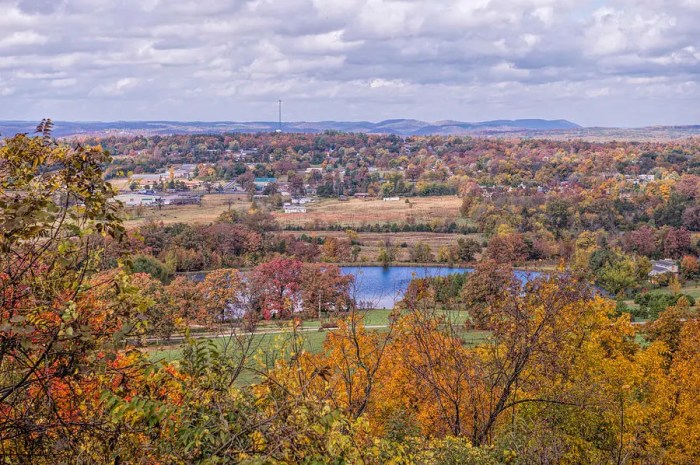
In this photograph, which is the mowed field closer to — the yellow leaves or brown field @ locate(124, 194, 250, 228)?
brown field @ locate(124, 194, 250, 228)

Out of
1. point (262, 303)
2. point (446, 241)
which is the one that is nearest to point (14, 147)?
point (262, 303)

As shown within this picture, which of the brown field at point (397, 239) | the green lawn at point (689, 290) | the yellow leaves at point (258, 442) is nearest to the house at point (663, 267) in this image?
the green lawn at point (689, 290)

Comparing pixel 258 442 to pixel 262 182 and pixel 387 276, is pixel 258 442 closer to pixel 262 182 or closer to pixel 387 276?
pixel 387 276

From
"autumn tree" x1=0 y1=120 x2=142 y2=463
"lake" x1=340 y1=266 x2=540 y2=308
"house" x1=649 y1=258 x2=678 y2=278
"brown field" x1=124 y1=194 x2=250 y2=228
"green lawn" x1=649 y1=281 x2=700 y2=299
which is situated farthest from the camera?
"brown field" x1=124 y1=194 x2=250 y2=228

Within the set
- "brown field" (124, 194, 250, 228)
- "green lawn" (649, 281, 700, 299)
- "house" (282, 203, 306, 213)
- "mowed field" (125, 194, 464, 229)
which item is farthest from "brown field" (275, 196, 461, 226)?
"green lawn" (649, 281, 700, 299)

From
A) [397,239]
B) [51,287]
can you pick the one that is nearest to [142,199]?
[397,239]

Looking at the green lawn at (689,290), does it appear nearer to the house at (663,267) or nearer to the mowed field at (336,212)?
the house at (663,267)
